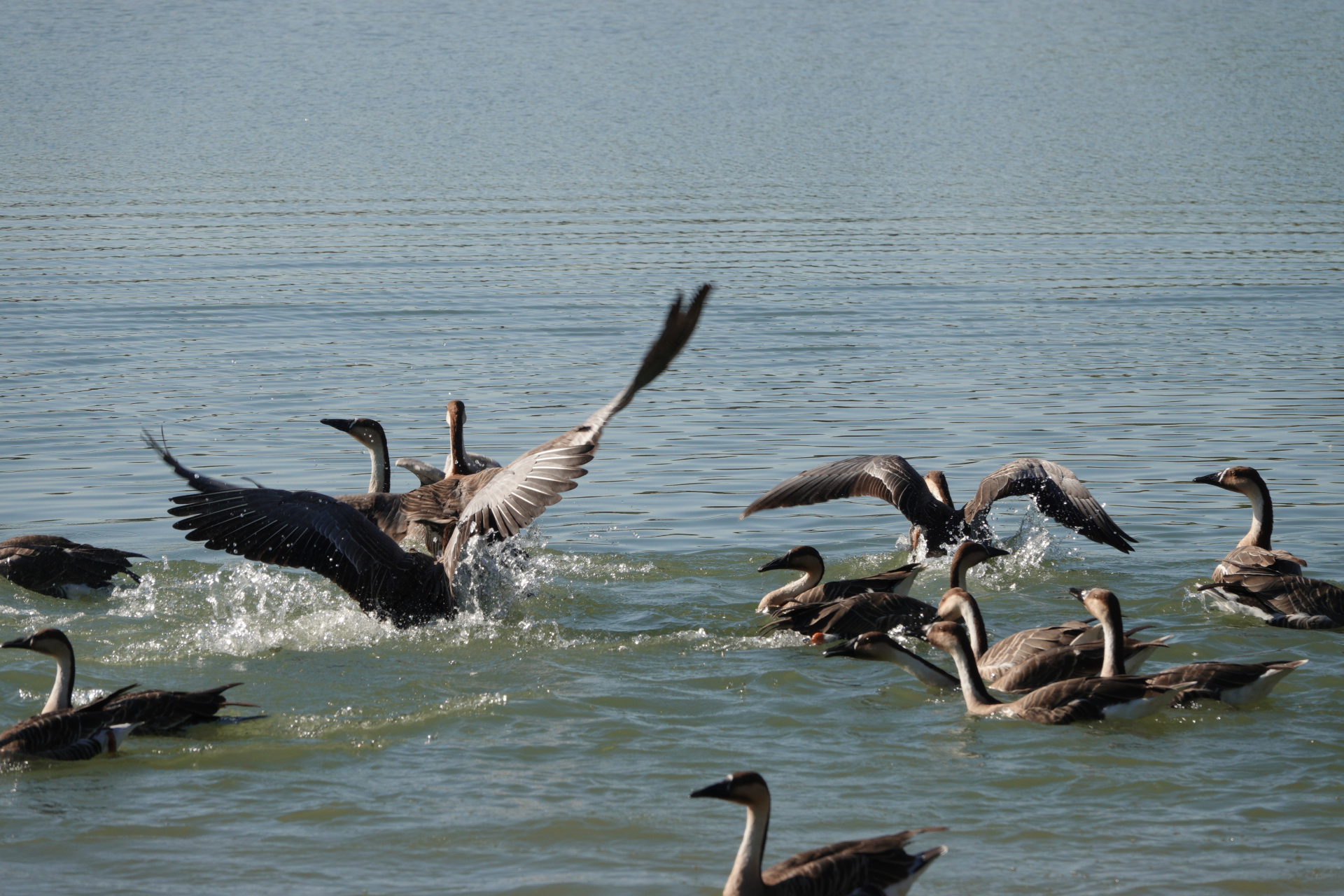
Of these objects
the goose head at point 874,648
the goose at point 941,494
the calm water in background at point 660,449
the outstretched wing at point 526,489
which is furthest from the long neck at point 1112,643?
the outstretched wing at point 526,489

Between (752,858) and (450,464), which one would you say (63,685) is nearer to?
(752,858)

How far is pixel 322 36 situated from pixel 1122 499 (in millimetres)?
69936

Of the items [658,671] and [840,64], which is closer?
[658,671]

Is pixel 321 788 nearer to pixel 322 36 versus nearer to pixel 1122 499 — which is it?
pixel 1122 499

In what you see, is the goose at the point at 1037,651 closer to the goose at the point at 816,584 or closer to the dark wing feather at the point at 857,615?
the dark wing feather at the point at 857,615

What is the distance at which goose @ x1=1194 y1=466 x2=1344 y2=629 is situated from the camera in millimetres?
9695

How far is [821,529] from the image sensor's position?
13336mm

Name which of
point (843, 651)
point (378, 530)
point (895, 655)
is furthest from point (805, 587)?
point (378, 530)

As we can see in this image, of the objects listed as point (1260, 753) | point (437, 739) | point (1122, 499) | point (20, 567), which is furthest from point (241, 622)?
point (1122, 499)

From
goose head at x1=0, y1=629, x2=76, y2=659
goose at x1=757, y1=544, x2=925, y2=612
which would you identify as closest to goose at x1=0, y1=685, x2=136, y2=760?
goose head at x1=0, y1=629, x2=76, y2=659

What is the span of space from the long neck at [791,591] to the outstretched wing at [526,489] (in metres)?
1.91

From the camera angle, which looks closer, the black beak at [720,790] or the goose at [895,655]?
the black beak at [720,790]

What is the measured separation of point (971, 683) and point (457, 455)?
210 inches

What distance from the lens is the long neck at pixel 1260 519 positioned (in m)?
11.1
